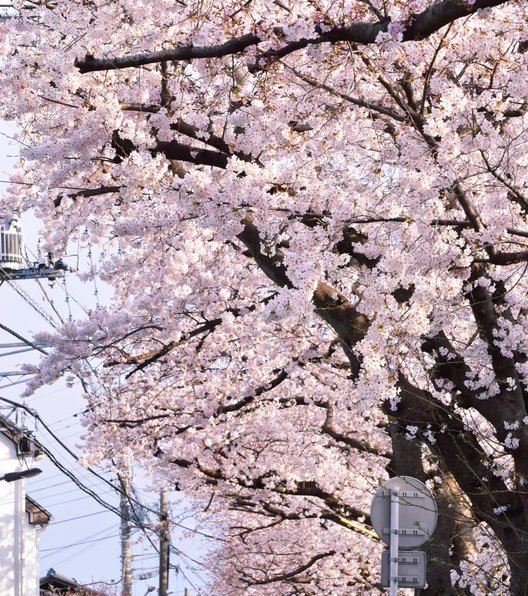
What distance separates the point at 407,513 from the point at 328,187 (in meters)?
2.80

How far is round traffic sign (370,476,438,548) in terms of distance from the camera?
9492 mm

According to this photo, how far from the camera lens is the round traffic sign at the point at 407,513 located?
9.49m

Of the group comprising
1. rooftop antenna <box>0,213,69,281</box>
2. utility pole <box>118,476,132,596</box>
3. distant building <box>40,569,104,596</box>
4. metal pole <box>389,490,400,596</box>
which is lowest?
metal pole <box>389,490,400,596</box>

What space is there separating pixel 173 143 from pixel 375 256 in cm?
202

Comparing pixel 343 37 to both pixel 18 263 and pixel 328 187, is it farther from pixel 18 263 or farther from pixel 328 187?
pixel 18 263

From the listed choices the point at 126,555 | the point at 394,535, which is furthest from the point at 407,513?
the point at 126,555

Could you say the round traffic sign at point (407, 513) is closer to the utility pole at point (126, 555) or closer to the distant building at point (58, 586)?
the utility pole at point (126, 555)

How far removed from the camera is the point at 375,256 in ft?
29.1

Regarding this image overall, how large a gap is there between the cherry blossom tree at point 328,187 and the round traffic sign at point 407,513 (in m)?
0.35

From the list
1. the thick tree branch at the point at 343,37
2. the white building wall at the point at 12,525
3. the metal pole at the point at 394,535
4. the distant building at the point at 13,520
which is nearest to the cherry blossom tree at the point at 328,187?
the thick tree branch at the point at 343,37

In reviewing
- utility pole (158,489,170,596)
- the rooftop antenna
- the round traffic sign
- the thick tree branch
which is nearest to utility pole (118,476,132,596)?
utility pole (158,489,170,596)

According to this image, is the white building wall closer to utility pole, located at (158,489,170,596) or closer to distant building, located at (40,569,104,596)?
utility pole, located at (158,489,170,596)

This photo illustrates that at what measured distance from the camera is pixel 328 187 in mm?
8812

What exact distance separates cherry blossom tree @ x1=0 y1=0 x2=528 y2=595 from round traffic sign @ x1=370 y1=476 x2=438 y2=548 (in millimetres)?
346
